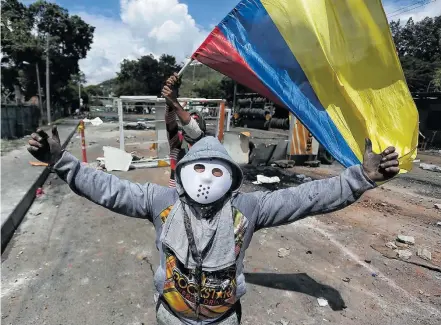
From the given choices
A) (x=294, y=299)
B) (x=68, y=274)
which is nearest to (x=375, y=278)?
(x=294, y=299)

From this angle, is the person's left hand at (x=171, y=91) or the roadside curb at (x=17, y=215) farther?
the roadside curb at (x=17, y=215)

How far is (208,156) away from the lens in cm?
160

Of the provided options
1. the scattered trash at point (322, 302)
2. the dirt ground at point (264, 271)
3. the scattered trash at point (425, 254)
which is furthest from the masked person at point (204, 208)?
the scattered trash at point (425, 254)

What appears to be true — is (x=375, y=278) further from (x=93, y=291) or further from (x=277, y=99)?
(x=93, y=291)

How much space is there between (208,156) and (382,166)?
2.89ft

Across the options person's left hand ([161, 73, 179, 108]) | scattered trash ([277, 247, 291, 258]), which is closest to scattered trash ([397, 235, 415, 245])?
scattered trash ([277, 247, 291, 258])

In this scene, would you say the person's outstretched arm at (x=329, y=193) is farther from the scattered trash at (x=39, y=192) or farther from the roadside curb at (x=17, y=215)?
the scattered trash at (x=39, y=192)

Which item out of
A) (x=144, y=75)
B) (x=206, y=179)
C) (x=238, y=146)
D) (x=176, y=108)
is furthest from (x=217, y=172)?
(x=144, y=75)

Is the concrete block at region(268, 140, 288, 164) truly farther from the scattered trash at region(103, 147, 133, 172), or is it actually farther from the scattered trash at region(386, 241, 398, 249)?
the scattered trash at region(386, 241, 398, 249)

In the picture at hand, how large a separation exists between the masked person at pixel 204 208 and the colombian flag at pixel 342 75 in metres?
0.82

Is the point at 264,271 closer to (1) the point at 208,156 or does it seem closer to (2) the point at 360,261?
(2) the point at 360,261

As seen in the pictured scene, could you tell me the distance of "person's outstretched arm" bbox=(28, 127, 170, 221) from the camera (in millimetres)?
1596

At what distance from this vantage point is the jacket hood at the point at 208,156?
5.30 ft

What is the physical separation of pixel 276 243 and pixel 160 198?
344 cm
